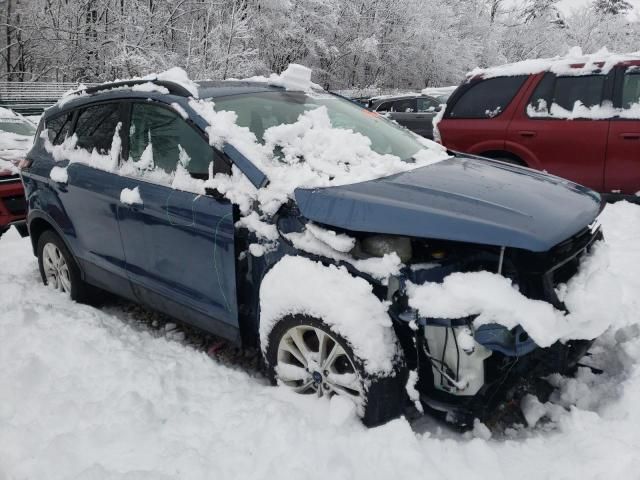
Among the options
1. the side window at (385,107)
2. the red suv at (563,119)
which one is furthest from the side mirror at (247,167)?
the side window at (385,107)

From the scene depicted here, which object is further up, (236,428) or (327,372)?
(327,372)

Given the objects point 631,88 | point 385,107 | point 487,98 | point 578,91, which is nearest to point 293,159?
point 487,98

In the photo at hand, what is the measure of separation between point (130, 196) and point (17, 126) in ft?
21.3

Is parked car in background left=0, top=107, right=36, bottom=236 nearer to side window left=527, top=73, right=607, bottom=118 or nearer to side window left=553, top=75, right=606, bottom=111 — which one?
side window left=527, top=73, right=607, bottom=118

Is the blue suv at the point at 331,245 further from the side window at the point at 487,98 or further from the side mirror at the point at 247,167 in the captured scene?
the side window at the point at 487,98

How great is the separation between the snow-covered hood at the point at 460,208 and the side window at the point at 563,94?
3252 mm

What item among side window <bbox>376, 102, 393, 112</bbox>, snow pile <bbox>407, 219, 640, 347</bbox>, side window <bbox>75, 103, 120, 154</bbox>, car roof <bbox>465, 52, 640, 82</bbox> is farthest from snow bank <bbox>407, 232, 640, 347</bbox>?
side window <bbox>376, 102, 393, 112</bbox>

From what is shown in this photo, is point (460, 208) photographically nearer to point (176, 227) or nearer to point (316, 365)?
point (316, 365)

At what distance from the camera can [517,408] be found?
2.82 metres

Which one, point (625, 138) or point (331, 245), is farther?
point (625, 138)

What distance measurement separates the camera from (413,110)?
11367 mm

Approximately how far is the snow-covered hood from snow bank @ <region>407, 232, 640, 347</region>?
203mm

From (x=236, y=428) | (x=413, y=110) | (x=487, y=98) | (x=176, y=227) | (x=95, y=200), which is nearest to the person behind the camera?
(x=236, y=428)

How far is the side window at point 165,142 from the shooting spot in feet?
10.3
